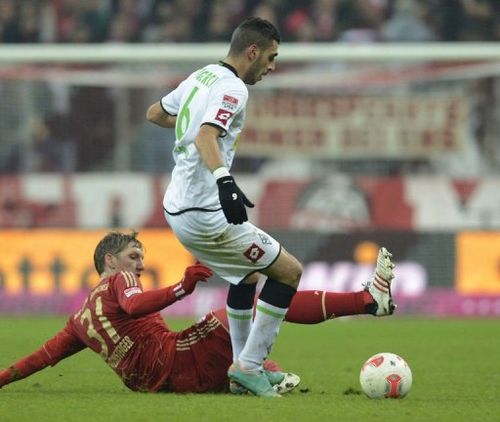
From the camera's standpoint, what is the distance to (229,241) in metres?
6.82

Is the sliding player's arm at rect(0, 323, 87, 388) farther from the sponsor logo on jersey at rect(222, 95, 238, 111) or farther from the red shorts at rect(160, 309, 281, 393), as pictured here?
the sponsor logo on jersey at rect(222, 95, 238, 111)

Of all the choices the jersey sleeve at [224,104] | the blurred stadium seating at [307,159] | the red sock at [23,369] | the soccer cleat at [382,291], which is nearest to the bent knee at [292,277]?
the soccer cleat at [382,291]

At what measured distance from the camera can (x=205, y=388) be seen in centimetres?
711

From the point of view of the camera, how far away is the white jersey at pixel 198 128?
21.7 feet

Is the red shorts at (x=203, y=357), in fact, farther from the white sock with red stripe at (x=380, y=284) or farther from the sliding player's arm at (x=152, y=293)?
the white sock with red stripe at (x=380, y=284)

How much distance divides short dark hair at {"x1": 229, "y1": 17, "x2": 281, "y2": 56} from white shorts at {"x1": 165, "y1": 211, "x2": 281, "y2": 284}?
87 cm

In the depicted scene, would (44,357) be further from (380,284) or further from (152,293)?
(380,284)

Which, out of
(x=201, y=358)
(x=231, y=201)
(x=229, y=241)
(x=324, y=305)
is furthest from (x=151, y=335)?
(x=231, y=201)

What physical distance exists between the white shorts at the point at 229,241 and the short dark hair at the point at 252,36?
868 mm

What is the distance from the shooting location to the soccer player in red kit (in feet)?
22.8

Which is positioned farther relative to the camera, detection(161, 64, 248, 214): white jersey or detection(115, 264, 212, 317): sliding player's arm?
detection(161, 64, 248, 214): white jersey

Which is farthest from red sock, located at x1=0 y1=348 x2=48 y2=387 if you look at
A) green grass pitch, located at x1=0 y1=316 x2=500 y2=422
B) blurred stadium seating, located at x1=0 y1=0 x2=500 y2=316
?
blurred stadium seating, located at x1=0 y1=0 x2=500 y2=316

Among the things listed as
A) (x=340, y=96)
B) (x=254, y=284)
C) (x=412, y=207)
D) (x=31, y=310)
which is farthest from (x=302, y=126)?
(x=254, y=284)

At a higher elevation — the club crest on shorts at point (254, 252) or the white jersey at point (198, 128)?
the white jersey at point (198, 128)
